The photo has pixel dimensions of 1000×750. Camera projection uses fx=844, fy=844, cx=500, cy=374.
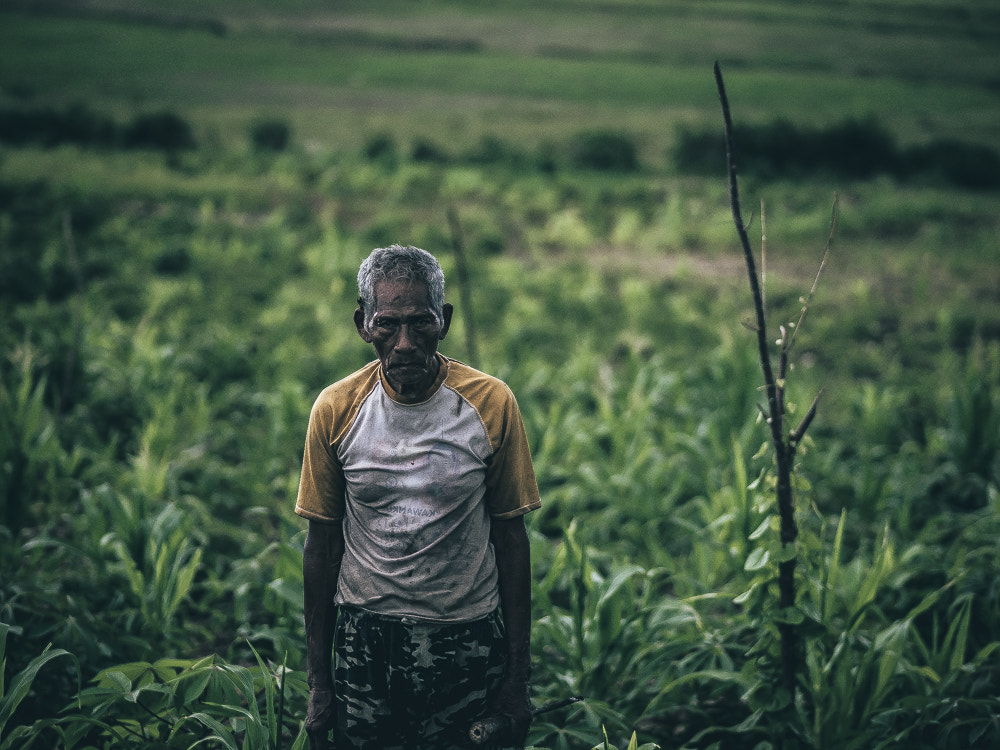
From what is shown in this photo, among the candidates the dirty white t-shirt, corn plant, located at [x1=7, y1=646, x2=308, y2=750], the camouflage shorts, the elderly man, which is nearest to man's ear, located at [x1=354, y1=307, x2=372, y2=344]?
the elderly man

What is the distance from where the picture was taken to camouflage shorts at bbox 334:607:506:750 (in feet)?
5.81

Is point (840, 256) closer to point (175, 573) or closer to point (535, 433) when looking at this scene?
point (535, 433)

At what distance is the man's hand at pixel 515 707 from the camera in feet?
5.95

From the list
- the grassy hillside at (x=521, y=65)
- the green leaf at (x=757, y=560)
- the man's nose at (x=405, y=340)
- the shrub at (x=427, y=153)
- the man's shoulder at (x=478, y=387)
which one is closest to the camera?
the man's nose at (x=405, y=340)

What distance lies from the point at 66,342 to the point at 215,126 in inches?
474

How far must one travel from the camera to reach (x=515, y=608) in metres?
1.83

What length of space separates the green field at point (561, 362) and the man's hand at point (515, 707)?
21.7 inches

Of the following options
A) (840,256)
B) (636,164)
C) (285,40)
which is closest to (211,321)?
(840,256)

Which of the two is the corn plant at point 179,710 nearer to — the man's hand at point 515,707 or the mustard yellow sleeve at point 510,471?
the man's hand at point 515,707

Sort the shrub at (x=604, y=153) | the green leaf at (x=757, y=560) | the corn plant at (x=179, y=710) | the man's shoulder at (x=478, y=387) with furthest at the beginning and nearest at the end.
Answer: the shrub at (x=604, y=153), the green leaf at (x=757, y=560), the corn plant at (x=179, y=710), the man's shoulder at (x=478, y=387)

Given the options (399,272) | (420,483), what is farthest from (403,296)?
(420,483)

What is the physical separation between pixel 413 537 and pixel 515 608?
11.3 inches

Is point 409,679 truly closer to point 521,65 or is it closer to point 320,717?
point 320,717

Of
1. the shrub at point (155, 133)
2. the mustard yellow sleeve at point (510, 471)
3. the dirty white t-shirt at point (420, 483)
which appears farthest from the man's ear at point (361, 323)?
the shrub at point (155, 133)
